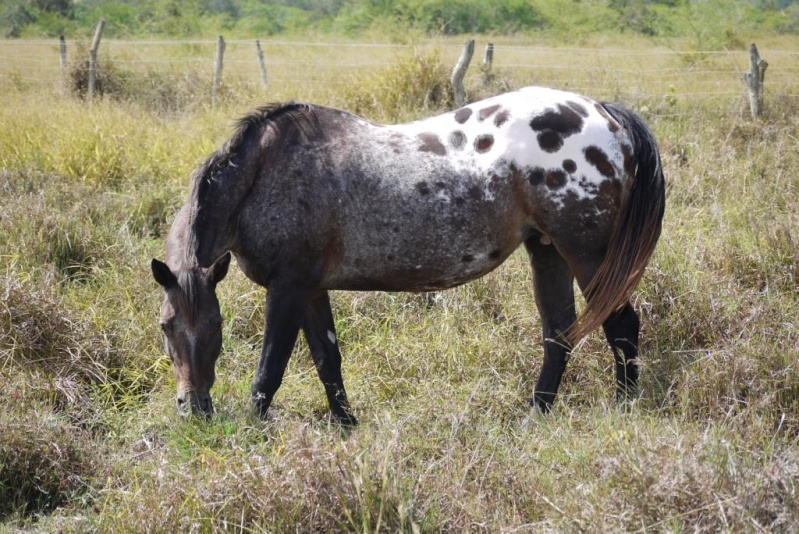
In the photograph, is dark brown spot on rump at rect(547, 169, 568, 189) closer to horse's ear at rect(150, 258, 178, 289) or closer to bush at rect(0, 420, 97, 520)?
horse's ear at rect(150, 258, 178, 289)

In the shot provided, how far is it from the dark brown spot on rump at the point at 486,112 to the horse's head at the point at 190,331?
5.51 ft

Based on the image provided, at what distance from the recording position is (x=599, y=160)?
4.45 meters

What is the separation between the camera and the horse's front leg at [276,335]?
4332 millimetres

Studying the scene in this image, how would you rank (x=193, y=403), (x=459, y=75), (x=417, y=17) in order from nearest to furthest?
1. (x=193, y=403)
2. (x=459, y=75)
3. (x=417, y=17)

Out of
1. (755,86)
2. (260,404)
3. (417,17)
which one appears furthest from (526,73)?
(417,17)

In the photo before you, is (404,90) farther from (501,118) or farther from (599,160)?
(599,160)

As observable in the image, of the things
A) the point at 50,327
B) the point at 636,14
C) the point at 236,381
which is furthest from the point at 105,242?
the point at 636,14

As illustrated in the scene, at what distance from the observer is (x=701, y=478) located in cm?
306

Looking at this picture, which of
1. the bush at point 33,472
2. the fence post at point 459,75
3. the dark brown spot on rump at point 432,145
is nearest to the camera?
the bush at point 33,472

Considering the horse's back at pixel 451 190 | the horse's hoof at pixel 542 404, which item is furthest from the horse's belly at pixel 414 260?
the horse's hoof at pixel 542 404

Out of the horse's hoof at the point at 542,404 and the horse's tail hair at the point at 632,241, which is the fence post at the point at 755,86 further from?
the horse's hoof at the point at 542,404

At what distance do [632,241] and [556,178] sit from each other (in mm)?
517

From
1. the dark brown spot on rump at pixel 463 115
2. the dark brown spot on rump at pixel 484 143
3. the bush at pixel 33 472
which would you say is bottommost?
the bush at pixel 33 472

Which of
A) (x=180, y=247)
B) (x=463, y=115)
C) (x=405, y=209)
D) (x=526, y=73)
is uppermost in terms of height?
(x=463, y=115)
